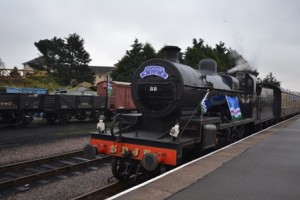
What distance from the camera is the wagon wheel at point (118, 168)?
7.39 m

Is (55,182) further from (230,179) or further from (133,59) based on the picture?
(133,59)

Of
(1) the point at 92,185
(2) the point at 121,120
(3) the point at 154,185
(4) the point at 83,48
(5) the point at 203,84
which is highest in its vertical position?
(4) the point at 83,48

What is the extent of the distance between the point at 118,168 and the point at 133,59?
129 feet

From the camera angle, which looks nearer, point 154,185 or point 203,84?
point 154,185

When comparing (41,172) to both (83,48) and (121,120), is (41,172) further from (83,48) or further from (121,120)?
(83,48)

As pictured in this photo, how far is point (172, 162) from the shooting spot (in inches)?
253

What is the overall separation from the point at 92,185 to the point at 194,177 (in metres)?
2.64

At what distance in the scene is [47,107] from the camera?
20.7m

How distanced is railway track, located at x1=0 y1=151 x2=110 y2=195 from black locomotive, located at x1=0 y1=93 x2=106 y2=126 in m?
9.58

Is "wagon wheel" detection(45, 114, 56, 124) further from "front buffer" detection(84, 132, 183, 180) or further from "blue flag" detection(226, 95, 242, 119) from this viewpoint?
"front buffer" detection(84, 132, 183, 180)

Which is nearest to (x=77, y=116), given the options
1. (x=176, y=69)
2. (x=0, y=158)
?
(x=0, y=158)

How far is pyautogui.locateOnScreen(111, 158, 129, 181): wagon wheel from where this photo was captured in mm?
7387

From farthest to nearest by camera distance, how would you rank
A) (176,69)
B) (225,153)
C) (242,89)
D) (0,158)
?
(242,89) → (0,158) → (225,153) → (176,69)

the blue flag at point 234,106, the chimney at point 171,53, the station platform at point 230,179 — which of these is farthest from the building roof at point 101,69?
the station platform at point 230,179
